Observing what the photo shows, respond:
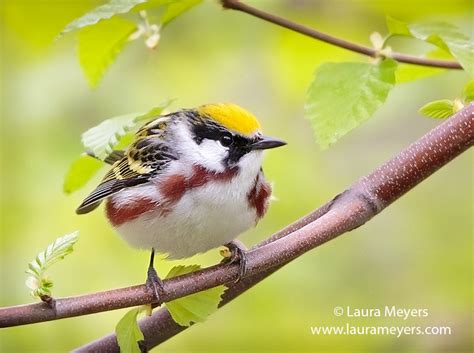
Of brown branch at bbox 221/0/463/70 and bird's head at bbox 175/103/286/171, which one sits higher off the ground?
brown branch at bbox 221/0/463/70

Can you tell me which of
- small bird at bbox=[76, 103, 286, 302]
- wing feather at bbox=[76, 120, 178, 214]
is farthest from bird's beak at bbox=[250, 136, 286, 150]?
wing feather at bbox=[76, 120, 178, 214]

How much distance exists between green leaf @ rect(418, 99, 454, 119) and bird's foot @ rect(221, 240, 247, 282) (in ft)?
1.48

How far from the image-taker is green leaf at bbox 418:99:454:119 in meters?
1.68

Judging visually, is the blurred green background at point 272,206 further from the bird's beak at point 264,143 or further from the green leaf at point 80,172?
the green leaf at point 80,172

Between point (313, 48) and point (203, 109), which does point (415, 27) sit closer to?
point (203, 109)

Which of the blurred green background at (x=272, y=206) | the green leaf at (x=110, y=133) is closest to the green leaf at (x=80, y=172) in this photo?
the green leaf at (x=110, y=133)

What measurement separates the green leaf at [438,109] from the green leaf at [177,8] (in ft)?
1.74

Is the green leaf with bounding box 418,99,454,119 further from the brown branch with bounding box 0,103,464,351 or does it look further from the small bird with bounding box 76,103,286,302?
the small bird with bounding box 76,103,286,302

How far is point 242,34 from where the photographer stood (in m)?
3.56

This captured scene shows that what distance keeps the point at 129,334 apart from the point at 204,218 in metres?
0.57

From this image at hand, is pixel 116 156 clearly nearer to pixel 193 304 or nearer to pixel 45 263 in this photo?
pixel 193 304

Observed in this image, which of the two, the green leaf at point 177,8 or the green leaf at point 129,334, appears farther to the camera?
the green leaf at point 177,8

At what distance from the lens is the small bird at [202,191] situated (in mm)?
2146

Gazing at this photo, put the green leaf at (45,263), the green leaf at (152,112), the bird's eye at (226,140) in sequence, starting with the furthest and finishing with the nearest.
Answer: the bird's eye at (226,140) → the green leaf at (152,112) → the green leaf at (45,263)
